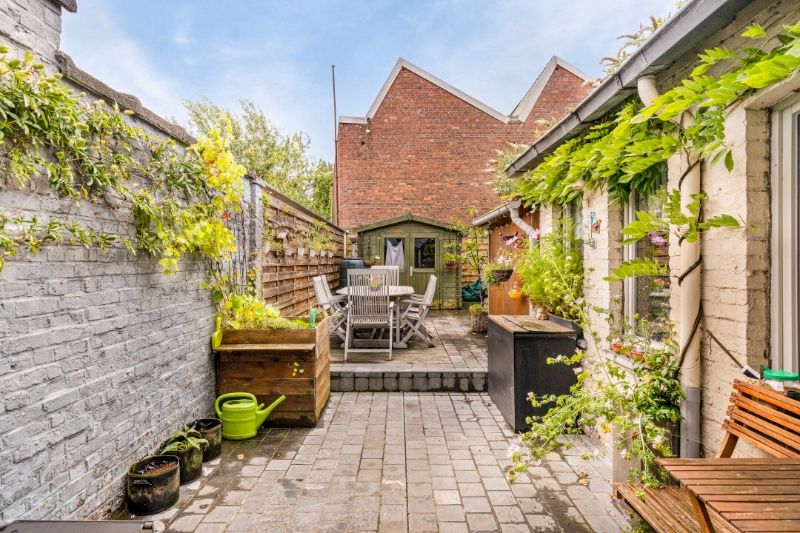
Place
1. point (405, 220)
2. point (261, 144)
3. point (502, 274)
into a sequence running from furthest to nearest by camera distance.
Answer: point (261, 144), point (405, 220), point (502, 274)

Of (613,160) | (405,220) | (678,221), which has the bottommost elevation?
(678,221)

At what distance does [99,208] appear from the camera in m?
2.33

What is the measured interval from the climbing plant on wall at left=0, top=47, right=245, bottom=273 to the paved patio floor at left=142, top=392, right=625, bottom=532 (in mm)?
1503

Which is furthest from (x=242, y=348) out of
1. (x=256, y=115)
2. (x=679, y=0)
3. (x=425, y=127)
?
(x=256, y=115)

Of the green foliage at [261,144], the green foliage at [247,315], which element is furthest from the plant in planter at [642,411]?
the green foliage at [261,144]

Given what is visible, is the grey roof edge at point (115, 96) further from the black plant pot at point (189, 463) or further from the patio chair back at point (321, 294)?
the patio chair back at point (321, 294)

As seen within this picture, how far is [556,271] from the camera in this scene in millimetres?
3852

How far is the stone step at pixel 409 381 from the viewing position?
16.1 feet

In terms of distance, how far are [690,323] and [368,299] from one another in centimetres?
392

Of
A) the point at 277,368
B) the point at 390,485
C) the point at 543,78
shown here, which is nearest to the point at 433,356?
the point at 277,368

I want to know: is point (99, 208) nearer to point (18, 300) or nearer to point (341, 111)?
point (18, 300)

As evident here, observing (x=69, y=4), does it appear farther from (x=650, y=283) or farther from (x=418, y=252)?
(x=418, y=252)

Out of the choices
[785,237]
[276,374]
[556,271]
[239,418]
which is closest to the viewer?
[785,237]

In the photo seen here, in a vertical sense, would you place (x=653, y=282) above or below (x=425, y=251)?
below
